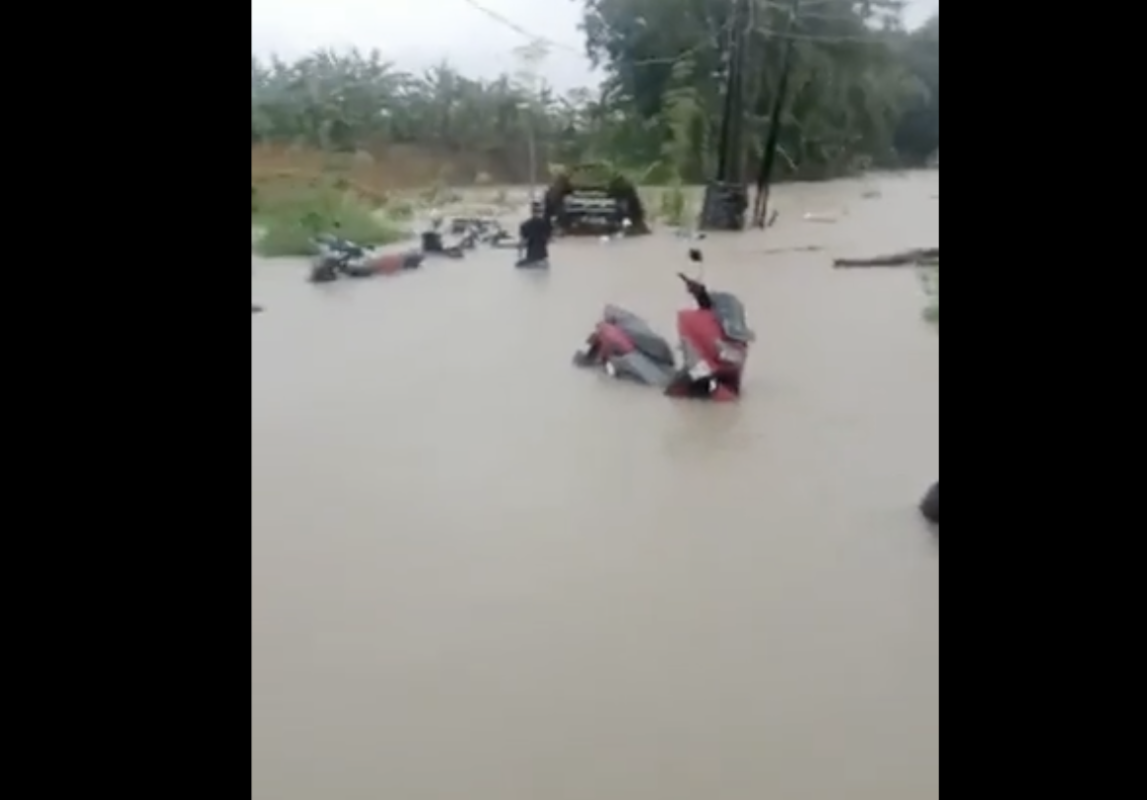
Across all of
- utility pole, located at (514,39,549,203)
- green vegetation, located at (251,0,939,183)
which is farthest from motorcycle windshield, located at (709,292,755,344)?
utility pole, located at (514,39,549,203)

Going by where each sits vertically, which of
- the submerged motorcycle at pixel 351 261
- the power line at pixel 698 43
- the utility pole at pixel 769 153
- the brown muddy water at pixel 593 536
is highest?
the power line at pixel 698 43

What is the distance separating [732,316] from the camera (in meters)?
1.23

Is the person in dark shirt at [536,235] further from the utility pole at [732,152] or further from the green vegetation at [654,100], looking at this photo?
the utility pole at [732,152]

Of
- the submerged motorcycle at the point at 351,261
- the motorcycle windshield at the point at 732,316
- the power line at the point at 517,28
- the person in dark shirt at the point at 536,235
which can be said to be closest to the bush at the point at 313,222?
the submerged motorcycle at the point at 351,261

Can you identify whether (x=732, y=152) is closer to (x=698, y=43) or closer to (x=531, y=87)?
(x=698, y=43)

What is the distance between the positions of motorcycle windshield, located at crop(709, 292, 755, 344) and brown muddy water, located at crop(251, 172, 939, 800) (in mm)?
11

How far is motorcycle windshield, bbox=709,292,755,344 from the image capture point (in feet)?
4.03

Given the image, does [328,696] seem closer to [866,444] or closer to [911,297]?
[866,444]

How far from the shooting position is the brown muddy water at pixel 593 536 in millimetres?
1196

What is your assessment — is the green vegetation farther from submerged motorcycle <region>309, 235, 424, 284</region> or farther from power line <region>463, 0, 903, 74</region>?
submerged motorcycle <region>309, 235, 424, 284</region>

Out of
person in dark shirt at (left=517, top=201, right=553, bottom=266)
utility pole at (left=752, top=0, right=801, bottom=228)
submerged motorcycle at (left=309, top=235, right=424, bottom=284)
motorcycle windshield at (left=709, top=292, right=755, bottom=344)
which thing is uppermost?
utility pole at (left=752, top=0, right=801, bottom=228)

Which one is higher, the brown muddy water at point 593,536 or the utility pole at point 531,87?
the utility pole at point 531,87

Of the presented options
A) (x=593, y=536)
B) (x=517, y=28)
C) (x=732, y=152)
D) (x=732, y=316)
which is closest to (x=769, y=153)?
(x=732, y=152)
